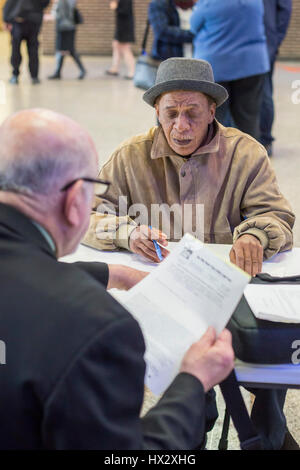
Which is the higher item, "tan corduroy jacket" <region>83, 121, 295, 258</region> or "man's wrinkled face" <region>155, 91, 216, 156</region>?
"man's wrinkled face" <region>155, 91, 216, 156</region>

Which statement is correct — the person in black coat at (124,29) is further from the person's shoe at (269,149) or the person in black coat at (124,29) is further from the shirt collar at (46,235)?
the shirt collar at (46,235)

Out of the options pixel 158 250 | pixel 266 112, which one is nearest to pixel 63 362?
pixel 158 250

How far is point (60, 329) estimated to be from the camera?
1.04 meters

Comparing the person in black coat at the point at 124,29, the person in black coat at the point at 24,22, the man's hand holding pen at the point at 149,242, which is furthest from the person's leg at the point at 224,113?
the person in black coat at the point at 124,29

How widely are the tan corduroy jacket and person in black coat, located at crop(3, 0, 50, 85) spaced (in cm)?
755

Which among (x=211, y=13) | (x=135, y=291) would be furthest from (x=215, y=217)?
(x=211, y=13)

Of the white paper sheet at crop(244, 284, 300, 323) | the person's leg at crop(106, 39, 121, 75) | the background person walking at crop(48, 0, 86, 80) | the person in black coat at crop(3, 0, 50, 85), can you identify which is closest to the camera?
the white paper sheet at crop(244, 284, 300, 323)

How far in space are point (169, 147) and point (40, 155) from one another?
130cm

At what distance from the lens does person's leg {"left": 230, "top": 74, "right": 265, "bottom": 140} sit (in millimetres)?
4848

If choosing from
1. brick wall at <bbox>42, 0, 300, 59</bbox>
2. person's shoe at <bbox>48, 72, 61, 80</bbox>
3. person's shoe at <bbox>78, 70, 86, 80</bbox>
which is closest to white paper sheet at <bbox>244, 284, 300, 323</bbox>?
person's shoe at <bbox>48, 72, 61, 80</bbox>

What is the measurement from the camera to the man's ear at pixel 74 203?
1.18m

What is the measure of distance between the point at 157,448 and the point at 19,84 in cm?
943

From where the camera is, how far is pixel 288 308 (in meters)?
1.62

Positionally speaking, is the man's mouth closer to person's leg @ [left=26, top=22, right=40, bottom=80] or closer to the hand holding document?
the hand holding document
